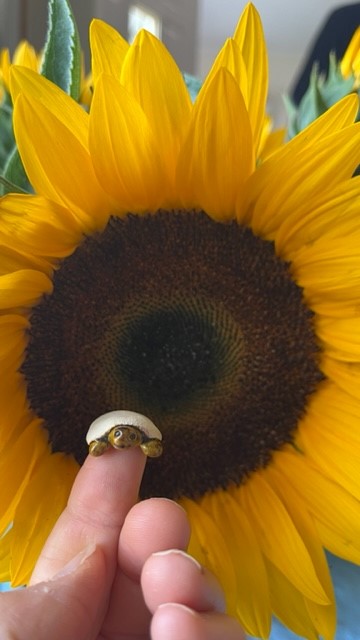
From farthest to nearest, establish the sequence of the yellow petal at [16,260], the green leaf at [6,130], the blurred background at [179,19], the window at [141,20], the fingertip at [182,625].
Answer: the window at [141,20]
the blurred background at [179,19]
the green leaf at [6,130]
the yellow petal at [16,260]
the fingertip at [182,625]

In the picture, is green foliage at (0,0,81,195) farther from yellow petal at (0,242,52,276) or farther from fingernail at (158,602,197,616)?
fingernail at (158,602,197,616)

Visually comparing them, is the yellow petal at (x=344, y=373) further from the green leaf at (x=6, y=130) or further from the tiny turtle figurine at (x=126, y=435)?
the green leaf at (x=6, y=130)

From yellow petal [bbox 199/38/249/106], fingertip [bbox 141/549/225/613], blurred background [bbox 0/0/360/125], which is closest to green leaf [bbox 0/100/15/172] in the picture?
yellow petal [bbox 199/38/249/106]

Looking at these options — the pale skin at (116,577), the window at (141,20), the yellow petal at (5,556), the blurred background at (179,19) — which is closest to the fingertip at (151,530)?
the pale skin at (116,577)

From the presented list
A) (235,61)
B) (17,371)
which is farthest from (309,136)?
(17,371)

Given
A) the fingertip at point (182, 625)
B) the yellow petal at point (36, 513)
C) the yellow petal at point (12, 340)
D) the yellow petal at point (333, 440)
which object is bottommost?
the yellow petal at point (36, 513)

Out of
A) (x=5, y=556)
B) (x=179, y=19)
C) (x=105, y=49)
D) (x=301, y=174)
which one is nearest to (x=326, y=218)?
(x=301, y=174)

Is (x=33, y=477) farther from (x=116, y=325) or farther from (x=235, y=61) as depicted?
(x=235, y=61)
